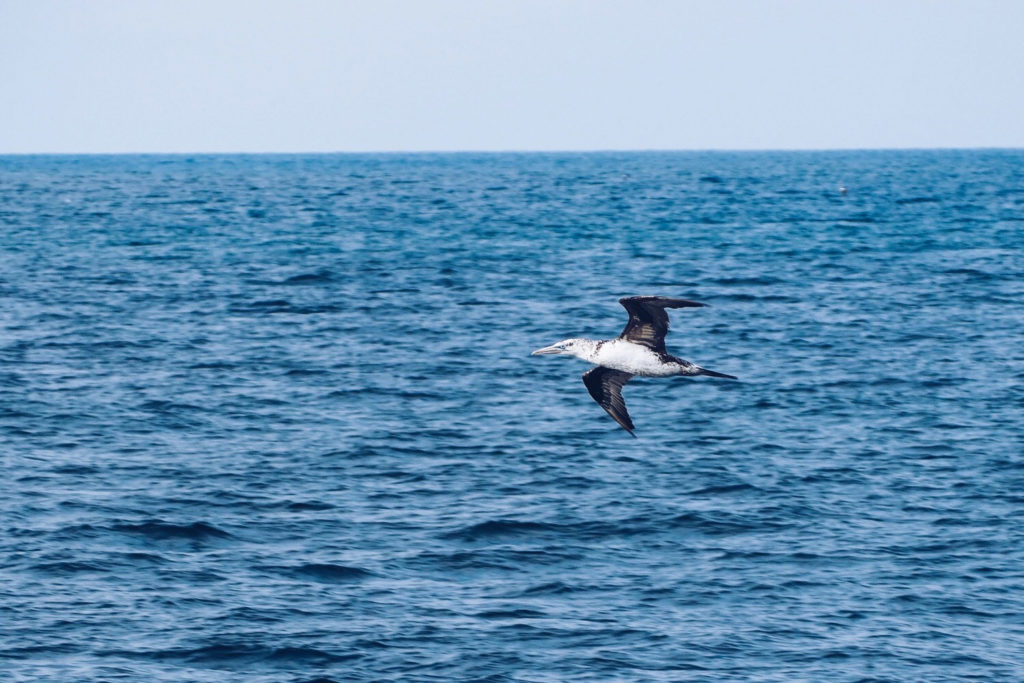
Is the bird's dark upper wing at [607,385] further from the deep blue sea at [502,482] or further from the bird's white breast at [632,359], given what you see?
the deep blue sea at [502,482]

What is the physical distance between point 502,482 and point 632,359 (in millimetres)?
15946

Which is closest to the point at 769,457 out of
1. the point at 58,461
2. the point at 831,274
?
the point at 58,461

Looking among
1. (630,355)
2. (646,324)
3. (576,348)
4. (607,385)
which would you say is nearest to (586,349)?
(576,348)

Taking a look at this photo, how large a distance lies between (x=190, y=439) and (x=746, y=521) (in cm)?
1553

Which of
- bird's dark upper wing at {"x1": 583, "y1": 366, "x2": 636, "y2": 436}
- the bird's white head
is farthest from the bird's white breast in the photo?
bird's dark upper wing at {"x1": 583, "y1": 366, "x2": 636, "y2": 436}

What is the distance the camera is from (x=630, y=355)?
1736 cm

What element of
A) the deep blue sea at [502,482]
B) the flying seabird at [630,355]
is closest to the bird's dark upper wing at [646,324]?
the flying seabird at [630,355]

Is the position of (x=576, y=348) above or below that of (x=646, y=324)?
below

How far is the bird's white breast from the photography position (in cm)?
1703

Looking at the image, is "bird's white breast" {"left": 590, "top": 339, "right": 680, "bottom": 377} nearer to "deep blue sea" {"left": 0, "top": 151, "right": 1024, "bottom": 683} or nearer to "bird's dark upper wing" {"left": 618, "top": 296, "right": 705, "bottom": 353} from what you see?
"bird's dark upper wing" {"left": 618, "top": 296, "right": 705, "bottom": 353}

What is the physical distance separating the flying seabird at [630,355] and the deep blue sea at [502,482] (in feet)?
23.2

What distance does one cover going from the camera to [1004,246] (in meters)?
83.1

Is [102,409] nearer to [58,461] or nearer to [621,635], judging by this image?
[58,461]

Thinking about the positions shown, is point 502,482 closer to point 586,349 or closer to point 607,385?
point 607,385
